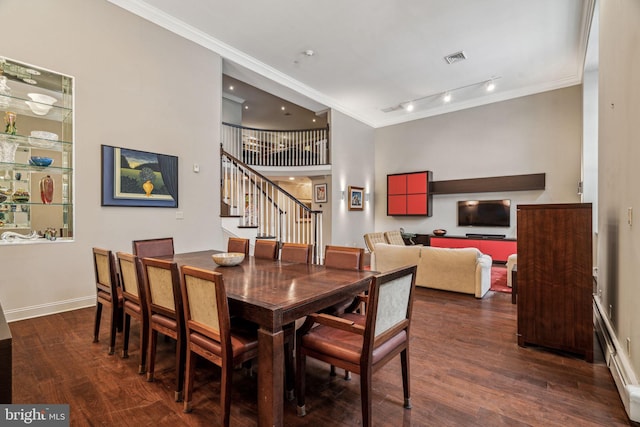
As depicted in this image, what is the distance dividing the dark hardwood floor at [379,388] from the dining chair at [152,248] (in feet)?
2.70

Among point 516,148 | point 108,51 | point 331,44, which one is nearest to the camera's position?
point 108,51

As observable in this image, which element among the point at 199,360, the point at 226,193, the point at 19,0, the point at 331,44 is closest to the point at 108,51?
the point at 19,0

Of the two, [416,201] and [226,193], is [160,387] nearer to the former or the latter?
[226,193]

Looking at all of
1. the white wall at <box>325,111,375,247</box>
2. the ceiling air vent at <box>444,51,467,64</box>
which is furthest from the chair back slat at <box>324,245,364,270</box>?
the white wall at <box>325,111,375,247</box>

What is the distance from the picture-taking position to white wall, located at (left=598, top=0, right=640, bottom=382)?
1934 millimetres

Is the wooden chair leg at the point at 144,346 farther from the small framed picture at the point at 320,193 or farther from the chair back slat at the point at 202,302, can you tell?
the small framed picture at the point at 320,193

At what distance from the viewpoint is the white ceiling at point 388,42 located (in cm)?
406

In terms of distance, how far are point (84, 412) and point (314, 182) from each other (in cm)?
677

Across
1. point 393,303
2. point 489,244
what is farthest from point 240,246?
point 489,244

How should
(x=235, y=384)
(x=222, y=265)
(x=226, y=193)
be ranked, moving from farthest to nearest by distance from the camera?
(x=226, y=193)
(x=222, y=265)
(x=235, y=384)

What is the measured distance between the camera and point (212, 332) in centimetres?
166

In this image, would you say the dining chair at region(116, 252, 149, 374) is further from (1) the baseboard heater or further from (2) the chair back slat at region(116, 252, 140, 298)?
(1) the baseboard heater

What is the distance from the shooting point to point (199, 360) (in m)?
2.45

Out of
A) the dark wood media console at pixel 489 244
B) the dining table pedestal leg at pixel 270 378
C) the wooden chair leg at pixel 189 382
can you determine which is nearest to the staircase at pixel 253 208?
the dark wood media console at pixel 489 244
